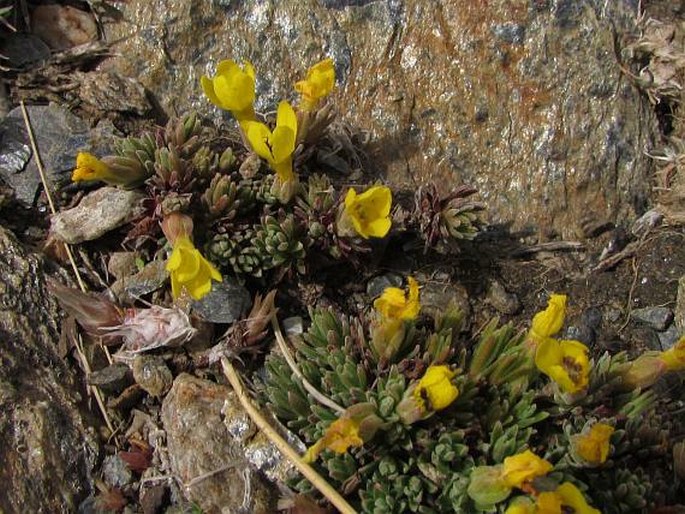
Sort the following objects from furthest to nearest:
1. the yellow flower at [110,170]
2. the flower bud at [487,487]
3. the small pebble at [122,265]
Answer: the small pebble at [122,265]
the yellow flower at [110,170]
the flower bud at [487,487]

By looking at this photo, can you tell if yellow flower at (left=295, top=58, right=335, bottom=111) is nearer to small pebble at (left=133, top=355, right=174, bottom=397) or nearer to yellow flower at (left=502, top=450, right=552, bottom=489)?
small pebble at (left=133, top=355, right=174, bottom=397)

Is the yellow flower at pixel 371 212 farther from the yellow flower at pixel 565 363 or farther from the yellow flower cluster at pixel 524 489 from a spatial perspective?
the yellow flower cluster at pixel 524 489

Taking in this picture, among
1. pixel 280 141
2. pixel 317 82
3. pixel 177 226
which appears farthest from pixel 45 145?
pixel 317 82

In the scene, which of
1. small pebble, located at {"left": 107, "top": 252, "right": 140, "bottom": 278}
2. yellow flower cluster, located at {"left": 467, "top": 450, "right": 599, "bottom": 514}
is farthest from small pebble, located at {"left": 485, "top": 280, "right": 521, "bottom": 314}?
small pebble, located at {"left": 107, "top": 252, "right": 140, "bottom": 278}

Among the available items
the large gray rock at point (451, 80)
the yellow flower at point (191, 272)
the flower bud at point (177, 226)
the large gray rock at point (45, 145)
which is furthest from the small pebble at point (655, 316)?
the large gray rock at point (45, 145)

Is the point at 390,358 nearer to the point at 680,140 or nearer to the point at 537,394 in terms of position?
the point at 537,394
